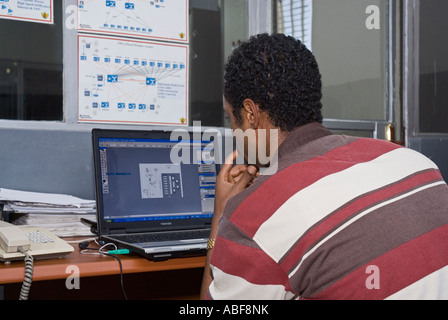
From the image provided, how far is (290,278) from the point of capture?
0.70m

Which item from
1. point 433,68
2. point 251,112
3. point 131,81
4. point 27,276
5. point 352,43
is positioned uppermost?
point 352,43

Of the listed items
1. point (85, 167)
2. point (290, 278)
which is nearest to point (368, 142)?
point (290, 278)

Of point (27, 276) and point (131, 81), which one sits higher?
point (131, 81)

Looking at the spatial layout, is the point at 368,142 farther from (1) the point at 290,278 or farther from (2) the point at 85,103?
(2) the point at 85,103

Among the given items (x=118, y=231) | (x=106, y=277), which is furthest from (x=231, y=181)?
(x=106, y=277)

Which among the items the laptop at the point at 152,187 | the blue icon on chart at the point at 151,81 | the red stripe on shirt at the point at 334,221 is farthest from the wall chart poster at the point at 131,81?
the red stripe on shirt at the point at 334,221

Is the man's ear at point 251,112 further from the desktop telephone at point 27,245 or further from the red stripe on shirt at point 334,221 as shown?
the desktop telephone at point 27,245

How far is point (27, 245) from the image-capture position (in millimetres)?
1023

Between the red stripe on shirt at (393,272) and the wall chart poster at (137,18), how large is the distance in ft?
4.19

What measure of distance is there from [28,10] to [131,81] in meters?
0.39

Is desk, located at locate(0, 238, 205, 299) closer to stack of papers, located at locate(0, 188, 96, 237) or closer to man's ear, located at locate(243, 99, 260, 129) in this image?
stack of papers, located at locate(0, 188, 96, 237)

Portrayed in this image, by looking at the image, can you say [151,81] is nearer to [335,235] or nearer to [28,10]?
[28,10]

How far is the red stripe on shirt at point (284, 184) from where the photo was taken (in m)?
0.71

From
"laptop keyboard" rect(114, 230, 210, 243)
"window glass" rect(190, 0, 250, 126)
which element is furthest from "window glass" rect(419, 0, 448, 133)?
"laptop keyboard" rect(114, 230, 210, 243)
